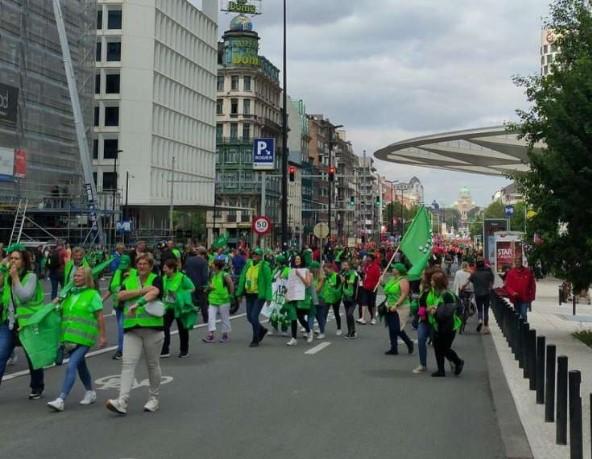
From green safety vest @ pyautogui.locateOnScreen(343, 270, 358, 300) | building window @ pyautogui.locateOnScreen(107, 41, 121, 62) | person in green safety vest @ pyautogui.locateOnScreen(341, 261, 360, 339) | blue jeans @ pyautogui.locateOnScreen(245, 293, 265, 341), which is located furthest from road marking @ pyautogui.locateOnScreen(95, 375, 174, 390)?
building window @ pyautogui.locateOnScreen(107, 41, 121, 62)

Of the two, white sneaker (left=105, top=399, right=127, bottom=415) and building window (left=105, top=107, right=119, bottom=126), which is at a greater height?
building window (left=105, top=107, right=119, bottom=126)

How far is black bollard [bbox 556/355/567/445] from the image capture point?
7.62 m

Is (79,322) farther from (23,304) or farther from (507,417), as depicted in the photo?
(507,417)

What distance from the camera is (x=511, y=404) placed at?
10.1 m

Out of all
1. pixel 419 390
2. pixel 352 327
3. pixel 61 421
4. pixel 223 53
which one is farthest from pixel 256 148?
pixel 223 53

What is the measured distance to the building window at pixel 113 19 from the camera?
81250mm

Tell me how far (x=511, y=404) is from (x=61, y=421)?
4.77m

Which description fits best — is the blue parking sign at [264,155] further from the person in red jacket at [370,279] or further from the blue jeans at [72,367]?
the blue jeans at [72,367]

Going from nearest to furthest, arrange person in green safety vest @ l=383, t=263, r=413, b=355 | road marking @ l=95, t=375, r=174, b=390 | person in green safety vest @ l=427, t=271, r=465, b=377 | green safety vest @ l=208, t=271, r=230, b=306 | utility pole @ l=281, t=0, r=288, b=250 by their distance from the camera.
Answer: road marking @ l=95, t=375, r=174, b=390 → person in green safety vest @ l=427, t=271, r=465, b=377 → person in green safety vest @ l=383, t=263, r=413, b=355 → green safety vest @ l=208, t=271, r=230, b=306 → utility pole @ l=281, t=0, r=288, b=250

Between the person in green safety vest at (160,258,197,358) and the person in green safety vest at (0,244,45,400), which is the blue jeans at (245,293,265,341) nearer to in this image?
the person in green safety vest at (160,258,197,358)

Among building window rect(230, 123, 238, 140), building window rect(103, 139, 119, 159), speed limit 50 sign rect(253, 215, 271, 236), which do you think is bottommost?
speed limit 50 sign rect(253, 215, 271, 236)

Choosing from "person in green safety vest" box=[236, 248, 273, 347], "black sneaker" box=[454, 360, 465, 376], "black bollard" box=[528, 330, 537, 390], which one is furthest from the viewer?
"person in green safety vest" box=[236, 248, 273, 347]

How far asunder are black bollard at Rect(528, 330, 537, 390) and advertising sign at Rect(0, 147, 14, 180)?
39.9 meters

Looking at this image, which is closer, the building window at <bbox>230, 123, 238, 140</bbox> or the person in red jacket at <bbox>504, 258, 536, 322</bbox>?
the person in red jacket at <bbox>504, 258, 536, 322</bbox>
